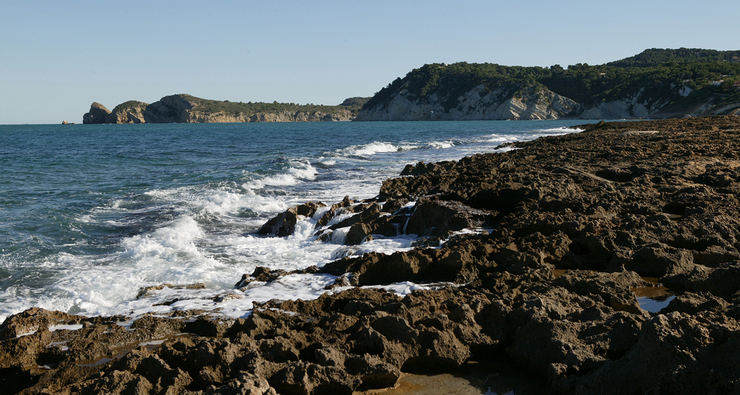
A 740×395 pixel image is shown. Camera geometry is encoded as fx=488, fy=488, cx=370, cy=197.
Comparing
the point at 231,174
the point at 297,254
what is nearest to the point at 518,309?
the point at 297,254

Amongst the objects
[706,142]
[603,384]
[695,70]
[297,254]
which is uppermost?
[695,70]

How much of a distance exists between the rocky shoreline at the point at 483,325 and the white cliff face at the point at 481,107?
112250mm

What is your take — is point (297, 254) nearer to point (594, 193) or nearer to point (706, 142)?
point (594, 193)

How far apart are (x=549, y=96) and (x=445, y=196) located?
381 feet

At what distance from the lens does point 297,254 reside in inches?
325

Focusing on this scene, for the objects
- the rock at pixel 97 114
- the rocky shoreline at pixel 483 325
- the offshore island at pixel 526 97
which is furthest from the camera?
the rock at pixel 97 114

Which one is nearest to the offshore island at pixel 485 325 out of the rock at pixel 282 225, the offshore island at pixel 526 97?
the rock at pixel 282 225

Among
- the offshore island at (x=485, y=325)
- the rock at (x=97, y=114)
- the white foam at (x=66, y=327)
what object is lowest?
the white foam at (x=66, y=327)

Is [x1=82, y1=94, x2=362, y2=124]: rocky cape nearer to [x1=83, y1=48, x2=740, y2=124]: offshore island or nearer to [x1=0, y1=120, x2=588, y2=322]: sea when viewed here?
[x1=83, y1=48, x2=740, y2=124]: offshore island

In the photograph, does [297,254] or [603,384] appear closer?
[603,384]

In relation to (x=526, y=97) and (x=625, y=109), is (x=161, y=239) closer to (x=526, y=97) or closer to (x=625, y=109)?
(x=625, y=109)

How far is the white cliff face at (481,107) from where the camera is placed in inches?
4434

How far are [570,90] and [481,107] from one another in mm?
21844

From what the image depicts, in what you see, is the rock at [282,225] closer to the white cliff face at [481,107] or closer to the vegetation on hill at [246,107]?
the white cliff face at [481,107]
